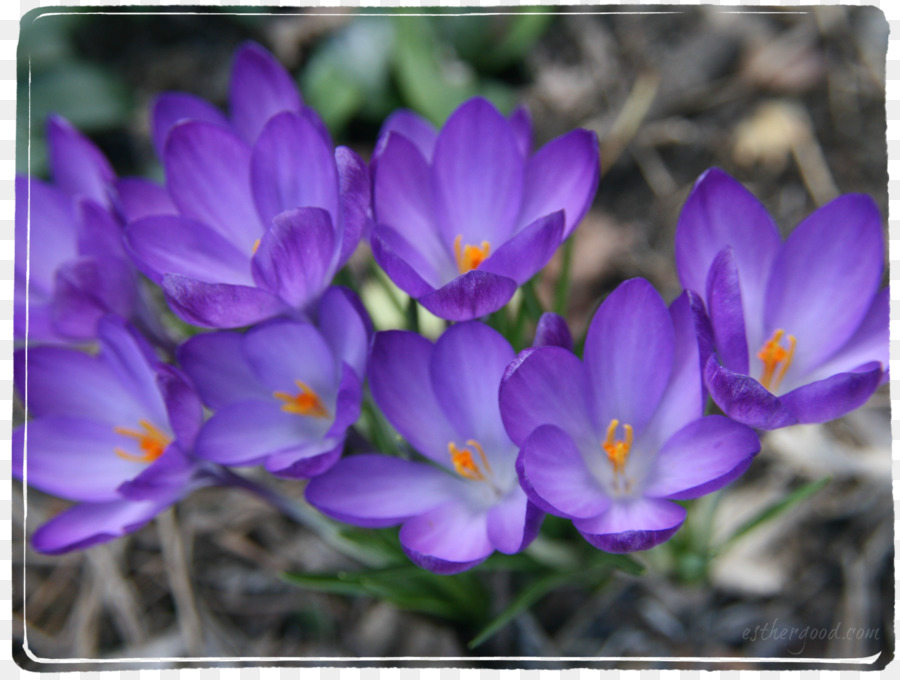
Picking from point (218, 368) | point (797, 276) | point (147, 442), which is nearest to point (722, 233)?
point (797, 276)

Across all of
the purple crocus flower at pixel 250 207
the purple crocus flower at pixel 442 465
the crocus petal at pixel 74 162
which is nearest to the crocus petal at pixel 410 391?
the purple crocus flower at pixel 442 465

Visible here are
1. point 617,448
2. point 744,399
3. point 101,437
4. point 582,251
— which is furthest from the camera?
point 582,251

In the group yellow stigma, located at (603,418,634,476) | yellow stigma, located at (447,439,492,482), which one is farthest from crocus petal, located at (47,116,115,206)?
yellow stigma, located at (603,418,634,476)

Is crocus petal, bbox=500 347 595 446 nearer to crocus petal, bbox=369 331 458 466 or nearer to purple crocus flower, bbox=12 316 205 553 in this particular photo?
crocus petal, bbox=369 331 458 466

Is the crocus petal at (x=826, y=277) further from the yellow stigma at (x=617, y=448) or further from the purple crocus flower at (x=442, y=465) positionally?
the purple crocus flower at (x=442, y=465)

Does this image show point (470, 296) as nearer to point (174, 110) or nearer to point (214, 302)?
point (214, 302)
